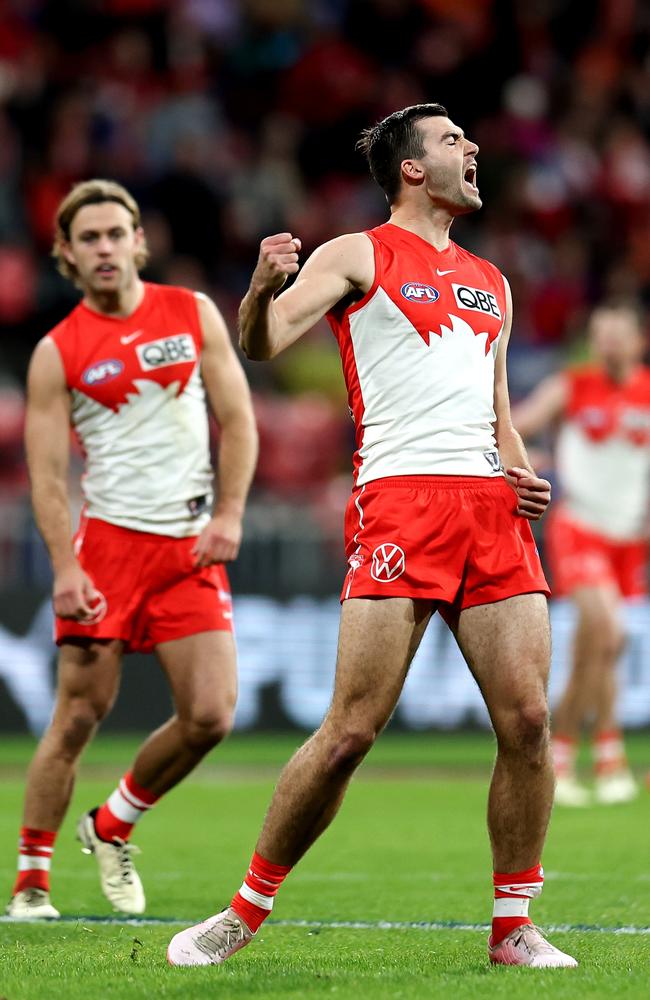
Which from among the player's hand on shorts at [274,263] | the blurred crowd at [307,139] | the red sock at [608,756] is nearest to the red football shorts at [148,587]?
the player's hand on shorts at [274,263]

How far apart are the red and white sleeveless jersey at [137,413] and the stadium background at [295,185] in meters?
6.23

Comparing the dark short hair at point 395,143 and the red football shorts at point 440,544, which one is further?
the dark short hair at point 395,143

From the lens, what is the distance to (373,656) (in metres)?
4.99

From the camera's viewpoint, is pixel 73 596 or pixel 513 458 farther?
pixel 73 596

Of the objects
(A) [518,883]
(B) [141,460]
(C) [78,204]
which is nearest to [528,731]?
(A) [518,883]

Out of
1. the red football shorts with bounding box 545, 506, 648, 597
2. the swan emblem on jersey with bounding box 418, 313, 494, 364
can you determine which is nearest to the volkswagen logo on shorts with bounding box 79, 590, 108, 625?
the swan emblem on jersey with bounding box 418, 313, 494, 364

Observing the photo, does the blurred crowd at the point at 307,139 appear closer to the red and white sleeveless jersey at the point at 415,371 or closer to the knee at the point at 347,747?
the red and white sleeveless jersey at the point at 415,371

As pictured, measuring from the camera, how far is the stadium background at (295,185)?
43.5 feet

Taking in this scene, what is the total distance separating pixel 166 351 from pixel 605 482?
191 inches

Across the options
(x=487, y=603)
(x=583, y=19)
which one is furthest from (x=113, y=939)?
(x=583, y=19)

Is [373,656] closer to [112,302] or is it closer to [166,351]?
[166,351]

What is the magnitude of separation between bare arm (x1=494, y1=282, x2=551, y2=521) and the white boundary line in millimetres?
1472

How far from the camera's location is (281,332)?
4922 mm

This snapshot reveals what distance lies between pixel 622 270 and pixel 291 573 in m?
6.49
